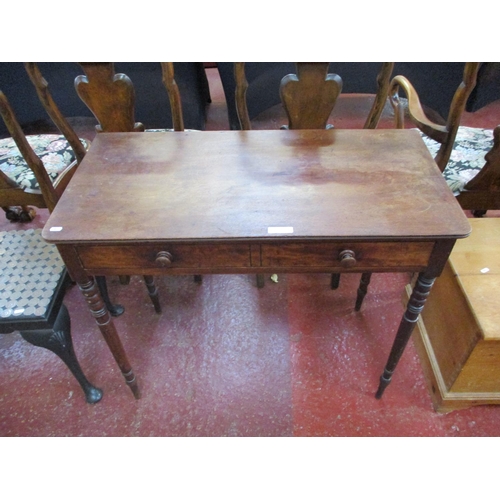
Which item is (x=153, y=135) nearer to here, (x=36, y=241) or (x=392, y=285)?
(x=36, y=241)

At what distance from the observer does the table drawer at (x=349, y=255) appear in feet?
2.78

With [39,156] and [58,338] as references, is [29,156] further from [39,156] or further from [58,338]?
[58,338]

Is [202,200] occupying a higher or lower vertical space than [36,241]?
higher

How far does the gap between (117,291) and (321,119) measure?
117 cm

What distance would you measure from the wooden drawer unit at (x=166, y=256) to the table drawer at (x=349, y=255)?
8cm

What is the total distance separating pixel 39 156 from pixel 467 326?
5.71ft

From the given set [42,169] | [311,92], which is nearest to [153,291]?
[42,169]

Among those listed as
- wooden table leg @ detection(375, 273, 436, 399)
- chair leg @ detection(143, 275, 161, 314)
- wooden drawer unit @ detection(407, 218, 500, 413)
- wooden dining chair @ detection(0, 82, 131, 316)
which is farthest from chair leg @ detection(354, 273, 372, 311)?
wooden dining chair @ detection(0, 82, 131, 316)

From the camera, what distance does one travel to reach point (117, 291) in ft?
5.66

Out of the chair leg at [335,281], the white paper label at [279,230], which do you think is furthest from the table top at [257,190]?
the chair leg at [335,281]

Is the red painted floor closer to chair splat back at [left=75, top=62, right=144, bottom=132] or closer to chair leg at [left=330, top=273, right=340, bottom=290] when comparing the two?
chair leg at [left=330, top=273, right=340, bottom=290]

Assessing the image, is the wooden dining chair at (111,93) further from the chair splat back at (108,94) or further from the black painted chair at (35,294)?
the black painted chair at (35,294)
